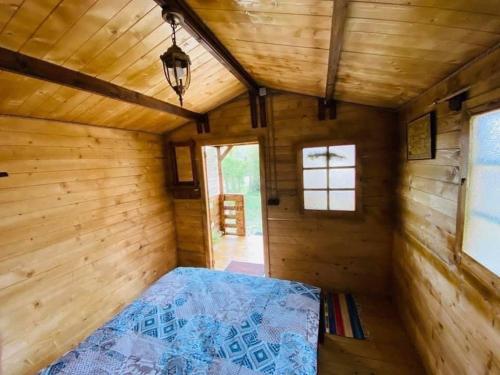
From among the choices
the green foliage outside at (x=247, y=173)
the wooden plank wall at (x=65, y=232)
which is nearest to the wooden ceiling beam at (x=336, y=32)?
the wooden plank wall at (x=65, y=232)

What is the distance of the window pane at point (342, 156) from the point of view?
2.69m

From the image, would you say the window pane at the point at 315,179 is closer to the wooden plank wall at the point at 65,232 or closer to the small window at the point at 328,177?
the small window at the point at 328,177

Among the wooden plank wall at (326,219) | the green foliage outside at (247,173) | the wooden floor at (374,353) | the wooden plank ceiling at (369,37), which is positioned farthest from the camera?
the green foliage outside at (247,173)

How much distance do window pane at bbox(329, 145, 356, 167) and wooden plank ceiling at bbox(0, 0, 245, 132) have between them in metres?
1.53

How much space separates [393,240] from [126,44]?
126 inches

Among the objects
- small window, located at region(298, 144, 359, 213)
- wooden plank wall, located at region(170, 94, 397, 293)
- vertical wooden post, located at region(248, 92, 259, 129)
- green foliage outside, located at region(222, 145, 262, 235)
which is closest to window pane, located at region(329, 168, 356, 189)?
small window, located at region(298, 144, 359, 213)

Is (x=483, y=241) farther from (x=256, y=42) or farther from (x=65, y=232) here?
(x=65, y=232)

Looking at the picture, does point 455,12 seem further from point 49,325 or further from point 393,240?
point 49,325

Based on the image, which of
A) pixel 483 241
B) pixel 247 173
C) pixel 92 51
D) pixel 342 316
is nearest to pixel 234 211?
pixel 247 173

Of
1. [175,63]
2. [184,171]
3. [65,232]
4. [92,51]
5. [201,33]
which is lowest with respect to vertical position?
[65,232]

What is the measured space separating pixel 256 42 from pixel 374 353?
281 centimetres

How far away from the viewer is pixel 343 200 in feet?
9.19

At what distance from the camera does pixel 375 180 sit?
265 centimetres

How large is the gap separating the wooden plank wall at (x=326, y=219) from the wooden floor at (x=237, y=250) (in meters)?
1.07
